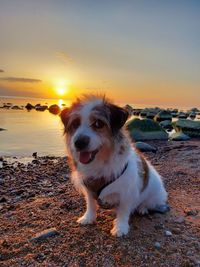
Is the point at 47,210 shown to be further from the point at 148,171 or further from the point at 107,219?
the point at 148,171

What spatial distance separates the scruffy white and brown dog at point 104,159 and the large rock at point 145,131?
34.7 ft

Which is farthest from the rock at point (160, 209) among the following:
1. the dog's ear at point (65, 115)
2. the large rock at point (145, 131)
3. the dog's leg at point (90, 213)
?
the large rock at point (145, 131)

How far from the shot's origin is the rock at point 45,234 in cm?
398

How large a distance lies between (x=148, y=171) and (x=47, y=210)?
181 cm

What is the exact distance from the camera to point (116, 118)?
3.86m

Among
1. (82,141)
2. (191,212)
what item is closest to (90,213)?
(82,141)

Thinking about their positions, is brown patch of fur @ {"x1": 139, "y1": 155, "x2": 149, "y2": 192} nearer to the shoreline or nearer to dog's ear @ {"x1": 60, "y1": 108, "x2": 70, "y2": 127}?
the shoreline

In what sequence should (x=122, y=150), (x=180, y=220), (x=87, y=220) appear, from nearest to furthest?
(x=122, y=150) < (x=87, y=220) < (x=180, y=220)

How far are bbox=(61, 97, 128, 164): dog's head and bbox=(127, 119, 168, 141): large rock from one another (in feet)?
36.4

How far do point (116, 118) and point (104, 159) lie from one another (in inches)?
21.2

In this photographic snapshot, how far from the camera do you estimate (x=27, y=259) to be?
349 centimetres

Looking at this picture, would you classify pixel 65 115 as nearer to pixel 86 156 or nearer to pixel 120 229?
pixel 86 156

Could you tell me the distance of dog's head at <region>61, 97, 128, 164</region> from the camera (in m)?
3.60

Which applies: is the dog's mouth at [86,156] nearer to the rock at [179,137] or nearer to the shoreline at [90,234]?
the shoreline at [90,234]
